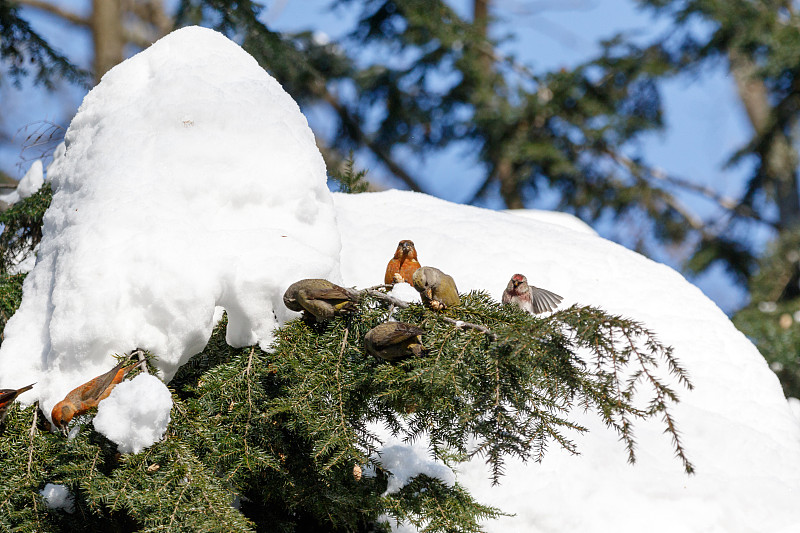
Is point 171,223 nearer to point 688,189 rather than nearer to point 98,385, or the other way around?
point 98,385

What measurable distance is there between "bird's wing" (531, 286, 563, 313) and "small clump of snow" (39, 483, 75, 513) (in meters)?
1.03

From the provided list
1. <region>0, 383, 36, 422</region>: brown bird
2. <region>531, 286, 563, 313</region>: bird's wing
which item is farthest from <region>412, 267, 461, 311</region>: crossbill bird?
<region>0, 383, 36, 422</region>: brown bird

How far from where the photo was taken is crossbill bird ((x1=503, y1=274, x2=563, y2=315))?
59.9 inches

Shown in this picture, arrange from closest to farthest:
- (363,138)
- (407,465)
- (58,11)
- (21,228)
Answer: (407,465), (21,228), (363,138), (58,11)

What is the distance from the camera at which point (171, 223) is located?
1.28 m

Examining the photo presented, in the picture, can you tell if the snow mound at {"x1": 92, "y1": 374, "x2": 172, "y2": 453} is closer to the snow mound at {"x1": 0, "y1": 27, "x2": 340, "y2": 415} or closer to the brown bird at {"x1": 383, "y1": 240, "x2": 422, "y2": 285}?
the snow mound at {"x1": 0, "y1": 27, "x2": 340, "y2": 415}

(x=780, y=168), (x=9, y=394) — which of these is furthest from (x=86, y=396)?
(x=780, y=168)

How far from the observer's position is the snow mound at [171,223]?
1.22 meters

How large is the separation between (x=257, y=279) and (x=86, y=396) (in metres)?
0.34

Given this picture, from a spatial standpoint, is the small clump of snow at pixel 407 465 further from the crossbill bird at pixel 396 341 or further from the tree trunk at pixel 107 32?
the tree trunk at pixel 107 32

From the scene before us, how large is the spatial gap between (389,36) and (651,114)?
2.48m

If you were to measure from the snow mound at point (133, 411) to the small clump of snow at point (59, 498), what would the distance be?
0.33 meters

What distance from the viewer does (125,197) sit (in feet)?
4.31

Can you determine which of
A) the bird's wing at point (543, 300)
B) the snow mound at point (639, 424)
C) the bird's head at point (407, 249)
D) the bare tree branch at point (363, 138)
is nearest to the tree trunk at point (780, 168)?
the bare tree branch at point (363, 138)
